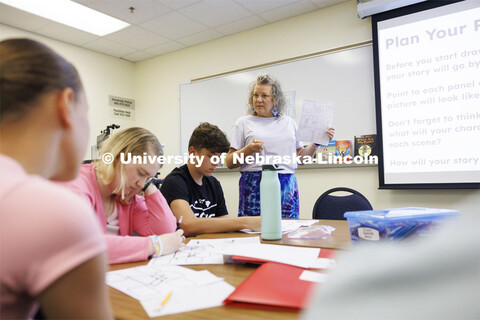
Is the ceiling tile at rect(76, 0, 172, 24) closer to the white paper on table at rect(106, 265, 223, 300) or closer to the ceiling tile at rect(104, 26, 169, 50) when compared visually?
the ceiling tile at rect(104, 26, 169, 50)

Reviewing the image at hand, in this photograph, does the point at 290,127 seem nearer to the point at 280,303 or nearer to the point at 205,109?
the point at 280,303

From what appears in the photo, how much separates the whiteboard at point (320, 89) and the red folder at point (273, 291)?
8.61 feet

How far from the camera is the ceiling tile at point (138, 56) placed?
14.6 ft

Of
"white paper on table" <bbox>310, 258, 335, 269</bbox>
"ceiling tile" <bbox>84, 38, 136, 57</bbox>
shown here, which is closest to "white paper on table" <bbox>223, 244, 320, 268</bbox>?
"white paper on table" <bbox>310, 258, 335, 269</bbox>

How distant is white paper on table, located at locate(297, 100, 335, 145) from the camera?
6.20 feet

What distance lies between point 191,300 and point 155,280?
16cm

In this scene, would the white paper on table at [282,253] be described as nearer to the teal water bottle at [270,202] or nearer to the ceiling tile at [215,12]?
the teal water bottle at [270,202]

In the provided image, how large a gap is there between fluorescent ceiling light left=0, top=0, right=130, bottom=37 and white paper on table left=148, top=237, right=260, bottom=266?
3054mm

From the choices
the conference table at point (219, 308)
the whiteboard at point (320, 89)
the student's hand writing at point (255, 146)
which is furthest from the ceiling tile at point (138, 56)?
the conference table at point (219, 308)

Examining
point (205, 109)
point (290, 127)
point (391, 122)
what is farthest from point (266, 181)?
point (205, 109)

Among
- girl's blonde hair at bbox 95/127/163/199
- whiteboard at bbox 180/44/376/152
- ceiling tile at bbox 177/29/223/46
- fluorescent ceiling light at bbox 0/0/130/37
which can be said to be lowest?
girl's blonde hair at bbox 95/127/163/199

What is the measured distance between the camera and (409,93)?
2.83 metres

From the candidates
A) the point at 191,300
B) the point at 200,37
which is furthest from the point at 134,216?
the point at 200,37

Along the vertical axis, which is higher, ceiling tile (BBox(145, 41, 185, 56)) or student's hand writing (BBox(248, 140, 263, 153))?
ceiling tile (BBox(145, 41, 185, 56))
